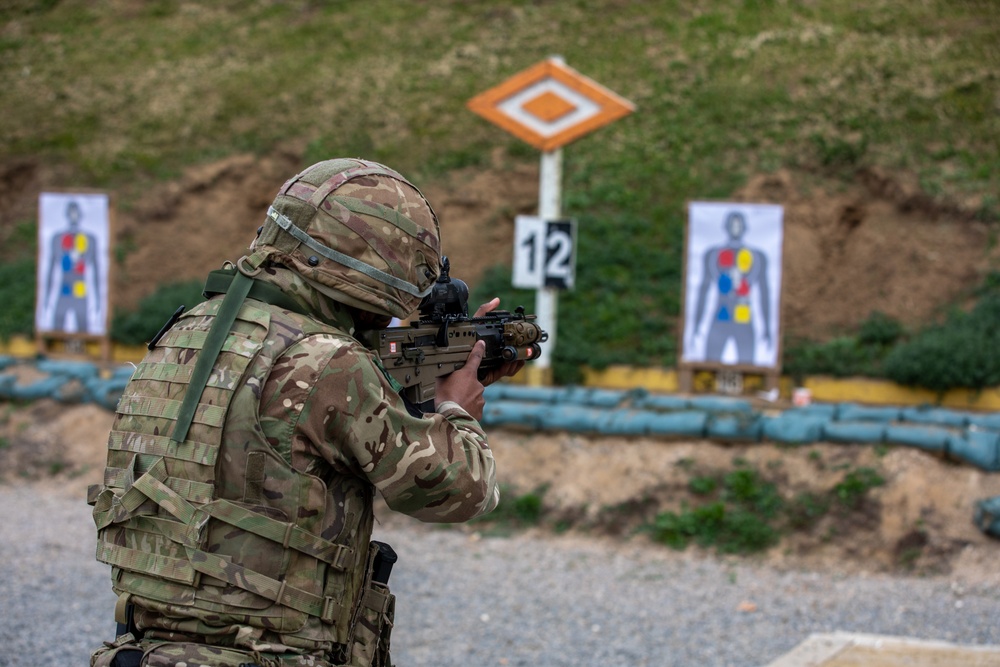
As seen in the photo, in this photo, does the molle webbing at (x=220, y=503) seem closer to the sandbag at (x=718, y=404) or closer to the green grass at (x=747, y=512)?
the green grass at (x=747, y=512)

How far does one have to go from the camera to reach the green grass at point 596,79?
30.6ft

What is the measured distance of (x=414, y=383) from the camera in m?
2.51

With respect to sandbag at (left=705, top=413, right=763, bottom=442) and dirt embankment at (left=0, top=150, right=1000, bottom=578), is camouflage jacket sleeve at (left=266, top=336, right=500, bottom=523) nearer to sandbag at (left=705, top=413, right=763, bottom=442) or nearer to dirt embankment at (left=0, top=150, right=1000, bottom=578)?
dirt embankment at (left=0, top=150, right=1000, bottom=578)

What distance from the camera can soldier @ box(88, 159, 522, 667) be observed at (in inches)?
79.2

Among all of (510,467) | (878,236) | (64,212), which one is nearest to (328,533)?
(510,467)

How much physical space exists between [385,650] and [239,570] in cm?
55

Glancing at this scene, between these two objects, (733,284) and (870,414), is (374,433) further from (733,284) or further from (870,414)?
(733,284)

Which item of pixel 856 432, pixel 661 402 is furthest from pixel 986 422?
pixel 661 402

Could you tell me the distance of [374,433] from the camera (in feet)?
6.66

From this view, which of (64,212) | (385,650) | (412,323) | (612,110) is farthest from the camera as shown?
(64,212)

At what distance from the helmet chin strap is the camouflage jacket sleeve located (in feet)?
0.55

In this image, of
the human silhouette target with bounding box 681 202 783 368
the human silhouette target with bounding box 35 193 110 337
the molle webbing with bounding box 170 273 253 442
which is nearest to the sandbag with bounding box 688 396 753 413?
the human silhouette target with bounding box 681 202 783 368

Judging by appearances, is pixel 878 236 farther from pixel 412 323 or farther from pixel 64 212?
pixel 64 212

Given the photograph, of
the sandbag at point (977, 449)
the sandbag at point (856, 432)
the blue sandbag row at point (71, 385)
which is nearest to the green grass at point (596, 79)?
the sandbag at point (856, 432)
